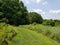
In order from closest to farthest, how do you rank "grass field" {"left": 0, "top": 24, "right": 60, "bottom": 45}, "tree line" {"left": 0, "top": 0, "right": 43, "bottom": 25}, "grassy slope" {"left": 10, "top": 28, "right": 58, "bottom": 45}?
"grass field" {"left": 0, "top": 24, "right": 60, "bottom": 45} < "grassy slope" {"left": 10, "top": 28, "right": 58, "bottom": 45} < "tree line" {"left": 0, "top": 0, "right": 43, "bottom": 25}

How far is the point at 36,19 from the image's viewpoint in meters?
91.8

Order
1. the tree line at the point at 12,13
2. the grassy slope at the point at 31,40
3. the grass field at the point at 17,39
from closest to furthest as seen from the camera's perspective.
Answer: the grass field at the point at 17,39
the grassy slope at the point at 31,40
the tree line at the point at 12,13

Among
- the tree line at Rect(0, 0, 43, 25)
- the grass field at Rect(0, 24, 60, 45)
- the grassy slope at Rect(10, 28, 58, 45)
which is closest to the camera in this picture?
the grass field at Rect(0, 24, 60, 45)

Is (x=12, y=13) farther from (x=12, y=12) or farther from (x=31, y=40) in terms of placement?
(x=31, y=40)

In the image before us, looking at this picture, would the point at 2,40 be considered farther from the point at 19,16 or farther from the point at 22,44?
the point at 19,16

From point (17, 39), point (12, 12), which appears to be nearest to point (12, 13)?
point (12, 12)

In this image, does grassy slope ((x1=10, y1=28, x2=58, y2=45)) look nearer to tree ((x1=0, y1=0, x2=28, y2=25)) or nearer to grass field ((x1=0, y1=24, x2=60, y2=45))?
grass field ((x1=0, y1=24, x2=60, y2=45))

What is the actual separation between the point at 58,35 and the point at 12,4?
4512 centimetres

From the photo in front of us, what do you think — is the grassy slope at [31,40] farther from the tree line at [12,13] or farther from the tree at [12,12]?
the tree at [12,12]

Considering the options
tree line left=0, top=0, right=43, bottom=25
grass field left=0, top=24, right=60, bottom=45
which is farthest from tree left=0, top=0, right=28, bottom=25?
grass field left=0, top=24, right=60, bottom=45

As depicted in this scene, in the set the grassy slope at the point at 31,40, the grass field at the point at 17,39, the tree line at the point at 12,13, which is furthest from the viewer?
the tree line at the point at 12,13

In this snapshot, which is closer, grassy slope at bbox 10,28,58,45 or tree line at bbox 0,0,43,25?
grassy slope at bbox 10,28,58,45

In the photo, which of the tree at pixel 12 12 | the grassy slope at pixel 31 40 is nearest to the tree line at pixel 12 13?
the tree at pixel 12 12

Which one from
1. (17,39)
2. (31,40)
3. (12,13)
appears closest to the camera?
(31,40)
